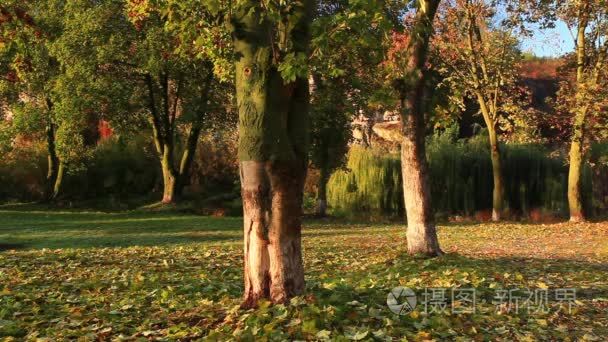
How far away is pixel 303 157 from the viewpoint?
6.34 meters

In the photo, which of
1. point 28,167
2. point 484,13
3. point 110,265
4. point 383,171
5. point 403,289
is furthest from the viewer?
point 28,167

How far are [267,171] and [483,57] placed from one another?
2023cm

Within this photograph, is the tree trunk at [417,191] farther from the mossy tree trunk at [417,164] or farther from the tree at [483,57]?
the tree at [483,57]

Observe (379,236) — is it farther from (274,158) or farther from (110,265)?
(274,158)

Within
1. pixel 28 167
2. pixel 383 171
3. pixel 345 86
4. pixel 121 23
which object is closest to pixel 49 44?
pixel 121 23

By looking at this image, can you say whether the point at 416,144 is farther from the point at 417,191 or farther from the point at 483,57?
the point at 483,57

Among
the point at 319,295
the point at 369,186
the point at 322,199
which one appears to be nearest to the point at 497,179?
the point at 369,186

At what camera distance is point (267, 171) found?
6055mm

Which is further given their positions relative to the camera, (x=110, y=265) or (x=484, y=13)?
(x=484, y=13)

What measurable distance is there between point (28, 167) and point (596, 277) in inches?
1151

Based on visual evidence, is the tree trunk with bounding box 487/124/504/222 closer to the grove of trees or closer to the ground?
the grove of trees

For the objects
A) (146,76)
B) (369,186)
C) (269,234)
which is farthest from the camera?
(369,186)

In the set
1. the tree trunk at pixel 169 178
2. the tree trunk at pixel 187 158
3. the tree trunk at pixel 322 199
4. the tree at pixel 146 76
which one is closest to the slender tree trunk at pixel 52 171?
the tree at pixel 146 76

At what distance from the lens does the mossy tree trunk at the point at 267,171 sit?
603cm
